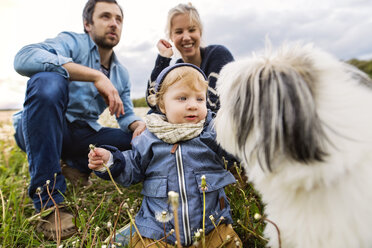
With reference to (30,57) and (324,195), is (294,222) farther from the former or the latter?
(30,57)

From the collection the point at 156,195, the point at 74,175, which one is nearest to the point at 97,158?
the point at 156,195

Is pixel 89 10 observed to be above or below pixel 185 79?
above

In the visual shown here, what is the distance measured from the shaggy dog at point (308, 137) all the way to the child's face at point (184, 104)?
0.71 m

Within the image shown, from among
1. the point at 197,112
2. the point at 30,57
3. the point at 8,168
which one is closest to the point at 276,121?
the point at 197,112

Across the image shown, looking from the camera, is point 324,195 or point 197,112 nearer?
point 324,195

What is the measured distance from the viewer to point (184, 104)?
6.69 feet

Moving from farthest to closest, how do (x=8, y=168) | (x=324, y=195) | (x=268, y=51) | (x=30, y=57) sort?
(x=8, y=168) → (x=30, y=57) → (x=268, y=51) → (x=324, y=195)

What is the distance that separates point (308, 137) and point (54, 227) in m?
2.41

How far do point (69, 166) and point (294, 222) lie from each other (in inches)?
131

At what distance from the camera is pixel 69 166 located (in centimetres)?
376

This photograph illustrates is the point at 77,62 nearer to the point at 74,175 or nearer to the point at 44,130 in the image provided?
the point at 44,130

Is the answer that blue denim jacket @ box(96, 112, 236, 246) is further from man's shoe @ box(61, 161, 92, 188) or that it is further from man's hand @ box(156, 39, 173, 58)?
man's shoe @ box(61, 161, 92, 188)

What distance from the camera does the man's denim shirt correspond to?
112 inches

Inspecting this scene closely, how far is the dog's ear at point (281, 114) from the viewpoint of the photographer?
41.7 inches
